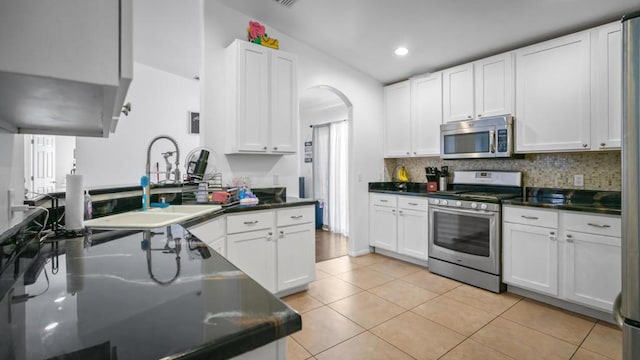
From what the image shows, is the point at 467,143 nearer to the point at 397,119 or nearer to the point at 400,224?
the point at 397,119

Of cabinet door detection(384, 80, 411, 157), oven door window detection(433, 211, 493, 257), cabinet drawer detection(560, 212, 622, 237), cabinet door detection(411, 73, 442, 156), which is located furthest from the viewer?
cabinet door detection(384, 80, 411, 157)

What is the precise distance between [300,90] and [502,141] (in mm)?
2319

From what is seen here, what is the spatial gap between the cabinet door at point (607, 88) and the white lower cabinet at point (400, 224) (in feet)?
5.48

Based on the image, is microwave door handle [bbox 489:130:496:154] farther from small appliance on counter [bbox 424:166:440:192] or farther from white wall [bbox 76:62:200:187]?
white wall [bbox 76:62:200:187]

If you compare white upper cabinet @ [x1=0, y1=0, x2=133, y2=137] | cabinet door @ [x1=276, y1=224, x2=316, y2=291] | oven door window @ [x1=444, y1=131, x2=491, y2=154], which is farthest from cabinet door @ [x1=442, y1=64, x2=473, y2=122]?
white upper cabinet @ [x1=0, y1=0, x2=133, y2=137]

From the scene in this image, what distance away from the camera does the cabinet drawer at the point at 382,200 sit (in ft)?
13.1

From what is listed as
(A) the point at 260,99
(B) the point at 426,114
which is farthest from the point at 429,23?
(A) the point at 260,99

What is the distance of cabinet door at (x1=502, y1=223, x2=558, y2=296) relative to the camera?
262cm

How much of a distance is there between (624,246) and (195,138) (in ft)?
16.2

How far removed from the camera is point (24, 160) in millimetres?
1527

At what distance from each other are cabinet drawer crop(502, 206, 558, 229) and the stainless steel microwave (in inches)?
23.6

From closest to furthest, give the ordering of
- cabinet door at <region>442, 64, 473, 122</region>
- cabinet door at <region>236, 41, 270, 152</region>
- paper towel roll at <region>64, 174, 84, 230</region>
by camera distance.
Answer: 1. paper towel roll at <region>64, 174, 84, 230</region>
2. cabinet door at <region>236, 41, 270, 152</region>
3. cabinet door at <region>442, 64, 473, 122</region>

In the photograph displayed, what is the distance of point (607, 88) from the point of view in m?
2.53

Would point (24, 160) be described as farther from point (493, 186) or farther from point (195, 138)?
point (493, 186)
